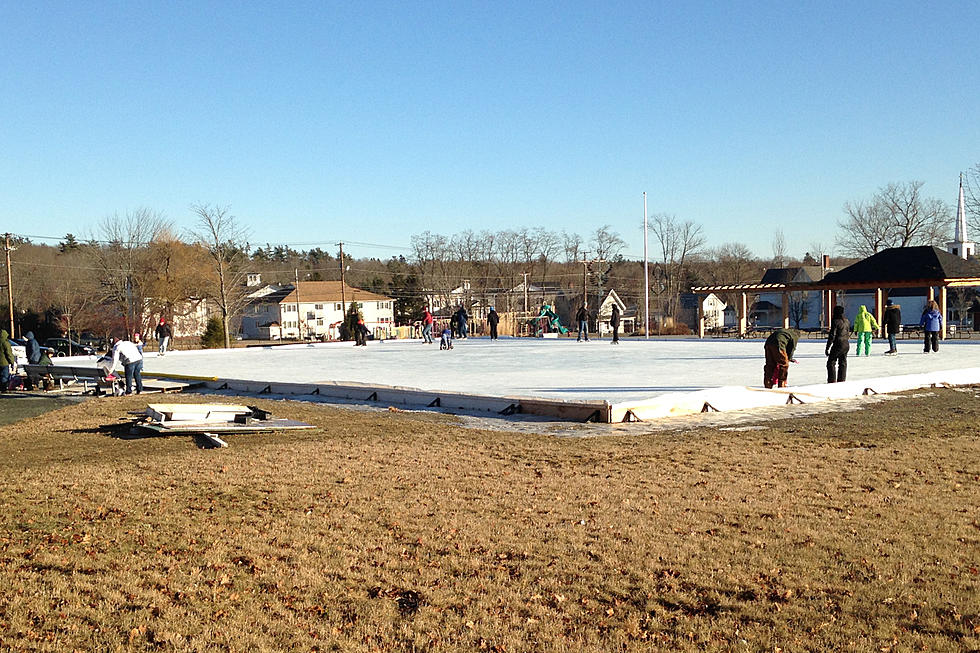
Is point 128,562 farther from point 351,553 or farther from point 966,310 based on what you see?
point 966,310

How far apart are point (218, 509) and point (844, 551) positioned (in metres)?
4.79

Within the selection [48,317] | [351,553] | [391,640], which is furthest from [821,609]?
[48,317]

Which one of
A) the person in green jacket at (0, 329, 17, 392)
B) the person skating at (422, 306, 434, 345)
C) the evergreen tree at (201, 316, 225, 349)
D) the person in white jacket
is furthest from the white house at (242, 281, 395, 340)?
the person in white jacket

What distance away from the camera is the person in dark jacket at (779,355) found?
15.5 m

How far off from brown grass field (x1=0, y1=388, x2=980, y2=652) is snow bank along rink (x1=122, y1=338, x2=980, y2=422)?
4.37m

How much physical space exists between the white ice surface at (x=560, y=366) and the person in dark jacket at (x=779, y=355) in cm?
87

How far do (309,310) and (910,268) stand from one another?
6668cm

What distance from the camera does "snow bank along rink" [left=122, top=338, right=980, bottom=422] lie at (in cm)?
1502

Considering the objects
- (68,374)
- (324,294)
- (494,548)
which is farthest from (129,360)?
(324,294)

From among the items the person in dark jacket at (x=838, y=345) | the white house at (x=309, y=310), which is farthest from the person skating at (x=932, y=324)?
the white house at (x=309, y=310)

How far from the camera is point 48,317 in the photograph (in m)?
62.4

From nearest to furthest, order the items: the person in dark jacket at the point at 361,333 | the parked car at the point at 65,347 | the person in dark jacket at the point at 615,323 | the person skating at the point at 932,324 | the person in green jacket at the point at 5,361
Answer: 1. the person in green jacket at the point at 5,361
2. the person skating at the point at 932,324
3. the person in dark jacket at the point at 615,323
4. the person in dark jacket at the point at 361,333
5. the parked car at the point at 65,347

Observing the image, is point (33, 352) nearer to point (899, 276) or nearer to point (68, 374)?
point (68, 374)

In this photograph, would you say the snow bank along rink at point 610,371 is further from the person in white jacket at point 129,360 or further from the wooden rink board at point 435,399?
the person in white jacket at point 129,360
